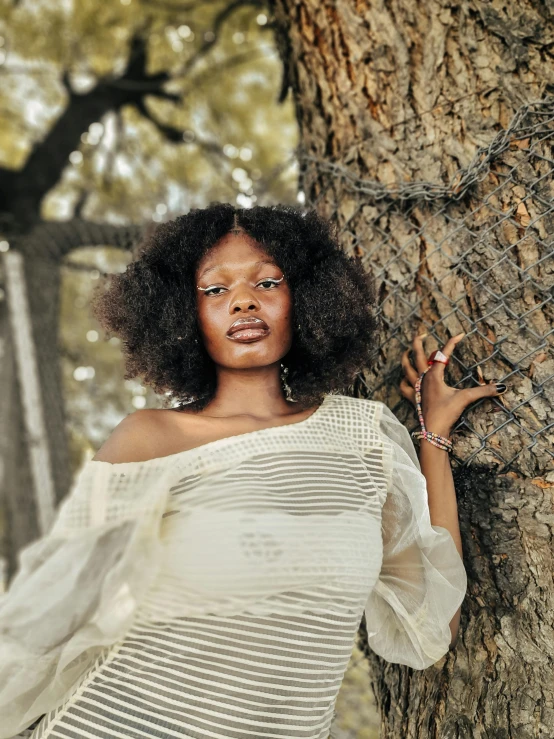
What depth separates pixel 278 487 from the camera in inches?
73.1

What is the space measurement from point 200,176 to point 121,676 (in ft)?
21.3

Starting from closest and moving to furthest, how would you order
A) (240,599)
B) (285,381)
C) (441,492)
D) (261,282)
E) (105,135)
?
(240,599), (441,492), (261,282), (285,381), (105,135)

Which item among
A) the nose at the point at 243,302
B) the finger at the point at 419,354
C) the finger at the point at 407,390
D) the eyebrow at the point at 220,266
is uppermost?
the eyebrow at the point at 220,266

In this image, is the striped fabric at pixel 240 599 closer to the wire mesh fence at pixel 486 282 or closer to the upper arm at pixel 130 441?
the upper arm at pixel 130 441

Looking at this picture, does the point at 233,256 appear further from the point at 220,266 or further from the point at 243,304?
the point at 243,304

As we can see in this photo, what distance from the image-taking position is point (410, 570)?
2.10 meters

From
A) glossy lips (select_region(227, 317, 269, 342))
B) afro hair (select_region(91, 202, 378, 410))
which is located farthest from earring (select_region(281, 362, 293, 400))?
glossy lips (select_region(227, 317, 269, 342))

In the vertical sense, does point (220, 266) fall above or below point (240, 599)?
above

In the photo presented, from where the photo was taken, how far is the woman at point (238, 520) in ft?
5.30

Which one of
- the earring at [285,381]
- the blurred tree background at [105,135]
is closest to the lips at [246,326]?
the earring at [285,381]

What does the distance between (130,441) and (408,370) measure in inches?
35.0

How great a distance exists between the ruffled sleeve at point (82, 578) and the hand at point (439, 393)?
2.79ft

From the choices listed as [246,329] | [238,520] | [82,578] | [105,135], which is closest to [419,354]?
[246,329]

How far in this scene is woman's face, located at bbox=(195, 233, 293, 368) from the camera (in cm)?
212
